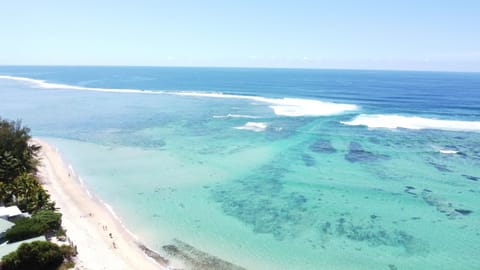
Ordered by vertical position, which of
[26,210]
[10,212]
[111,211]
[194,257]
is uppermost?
[10,212]

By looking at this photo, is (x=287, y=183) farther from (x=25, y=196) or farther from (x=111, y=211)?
(x=25, y=196)

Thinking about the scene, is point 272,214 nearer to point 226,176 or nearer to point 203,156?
point 226,176

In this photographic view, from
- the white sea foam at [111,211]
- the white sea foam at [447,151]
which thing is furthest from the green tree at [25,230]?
the white sea foam at [447,151]

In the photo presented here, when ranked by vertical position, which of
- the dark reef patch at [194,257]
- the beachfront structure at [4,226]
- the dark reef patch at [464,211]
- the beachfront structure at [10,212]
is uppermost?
the beachfront structure at [10,212]

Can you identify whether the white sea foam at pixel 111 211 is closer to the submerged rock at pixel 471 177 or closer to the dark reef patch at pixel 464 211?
the dark reef patch at pixel 464 211

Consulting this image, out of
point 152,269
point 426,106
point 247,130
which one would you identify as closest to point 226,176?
point 152,269

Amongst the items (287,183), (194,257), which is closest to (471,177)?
(287,183)

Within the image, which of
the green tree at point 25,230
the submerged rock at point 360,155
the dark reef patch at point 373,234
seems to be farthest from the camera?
the submerged rock at point 360,155
